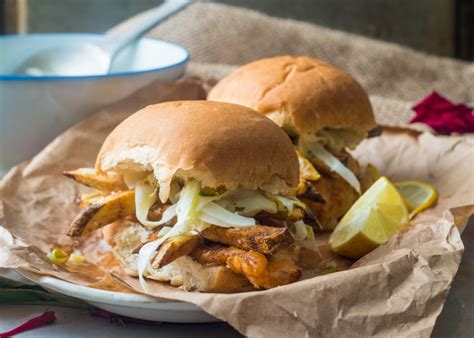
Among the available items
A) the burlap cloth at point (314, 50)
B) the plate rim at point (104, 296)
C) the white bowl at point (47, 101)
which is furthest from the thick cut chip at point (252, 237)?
the burlap cloth at point (314, 50)

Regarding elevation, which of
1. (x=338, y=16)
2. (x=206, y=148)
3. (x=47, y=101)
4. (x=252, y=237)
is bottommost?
(x=338, y=16)

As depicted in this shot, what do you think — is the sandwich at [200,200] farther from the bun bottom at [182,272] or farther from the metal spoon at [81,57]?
the metal spoon at [81,57]

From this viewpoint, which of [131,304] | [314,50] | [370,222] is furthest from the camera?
[314,50]

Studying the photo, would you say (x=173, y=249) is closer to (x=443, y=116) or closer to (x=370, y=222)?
(x=370, y=222)

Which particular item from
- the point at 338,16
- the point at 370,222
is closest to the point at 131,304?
the point at 370,222

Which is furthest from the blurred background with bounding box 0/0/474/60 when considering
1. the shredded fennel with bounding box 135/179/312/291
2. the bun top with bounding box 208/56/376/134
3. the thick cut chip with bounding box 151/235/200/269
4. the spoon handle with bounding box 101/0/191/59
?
the thick cut chip with bounding box 151/235/200/269

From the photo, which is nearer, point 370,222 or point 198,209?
point 198,209
